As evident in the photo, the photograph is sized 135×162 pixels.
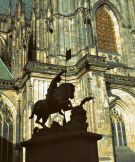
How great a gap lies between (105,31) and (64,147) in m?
16.7

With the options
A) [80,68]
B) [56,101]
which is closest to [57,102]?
[56,101]

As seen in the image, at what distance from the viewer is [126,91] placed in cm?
2244

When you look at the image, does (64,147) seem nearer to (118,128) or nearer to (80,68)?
(80,68)

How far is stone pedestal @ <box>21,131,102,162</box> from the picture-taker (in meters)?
9.59

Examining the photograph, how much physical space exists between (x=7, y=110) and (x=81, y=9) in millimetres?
8509

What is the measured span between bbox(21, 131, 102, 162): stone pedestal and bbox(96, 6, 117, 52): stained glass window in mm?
15079

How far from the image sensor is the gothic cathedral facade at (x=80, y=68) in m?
19.6

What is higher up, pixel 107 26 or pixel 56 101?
pixel 107 26

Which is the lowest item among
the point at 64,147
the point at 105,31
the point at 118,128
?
the point at 64,147

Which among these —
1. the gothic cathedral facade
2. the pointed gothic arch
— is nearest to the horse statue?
the gothic cathedral facade

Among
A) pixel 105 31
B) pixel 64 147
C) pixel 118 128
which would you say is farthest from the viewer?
pixel 105 31

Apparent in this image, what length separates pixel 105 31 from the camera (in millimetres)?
25266

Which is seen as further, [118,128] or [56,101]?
[118,128]

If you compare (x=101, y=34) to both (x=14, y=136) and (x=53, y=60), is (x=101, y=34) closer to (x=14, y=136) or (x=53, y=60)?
(x=53, y=60)
